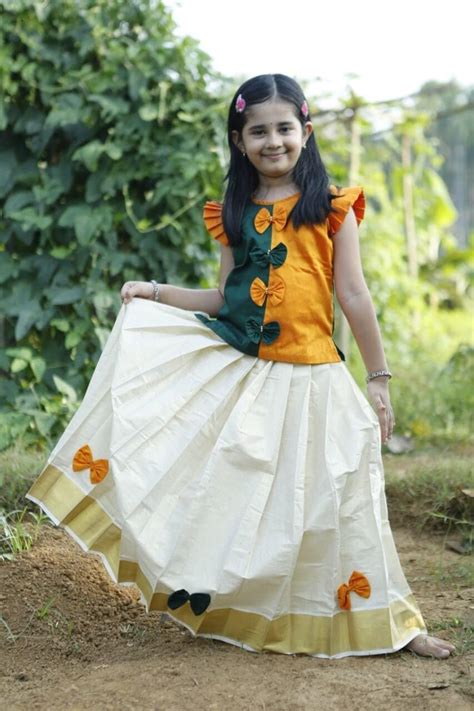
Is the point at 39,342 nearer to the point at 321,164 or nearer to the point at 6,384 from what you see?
the point at 6,384

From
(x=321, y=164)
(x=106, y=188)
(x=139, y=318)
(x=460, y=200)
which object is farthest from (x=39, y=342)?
(x=460, y=200)

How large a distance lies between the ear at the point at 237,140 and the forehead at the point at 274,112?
0.38 feet

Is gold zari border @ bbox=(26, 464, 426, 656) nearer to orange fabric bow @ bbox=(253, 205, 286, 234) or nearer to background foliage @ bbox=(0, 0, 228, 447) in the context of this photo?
orange fabric bow @ bbox=(253, 205, 286, 234)

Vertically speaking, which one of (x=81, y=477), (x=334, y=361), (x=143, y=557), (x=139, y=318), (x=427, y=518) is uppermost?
(x=139, y=318)

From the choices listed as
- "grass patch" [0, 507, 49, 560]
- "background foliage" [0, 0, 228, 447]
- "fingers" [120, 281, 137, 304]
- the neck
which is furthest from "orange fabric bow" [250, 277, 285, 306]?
"background foliage" [0, 0, 228, 447]

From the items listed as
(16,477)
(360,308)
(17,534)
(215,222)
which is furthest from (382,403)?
(16,477)

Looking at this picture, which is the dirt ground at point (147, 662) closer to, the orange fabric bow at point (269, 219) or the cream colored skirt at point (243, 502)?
the cream colored skirt at point (243, 502)

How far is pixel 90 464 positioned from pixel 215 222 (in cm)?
82

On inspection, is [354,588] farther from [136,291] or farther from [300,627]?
[136,291]

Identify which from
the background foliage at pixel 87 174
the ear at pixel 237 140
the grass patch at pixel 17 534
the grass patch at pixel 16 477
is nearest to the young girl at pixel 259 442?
the ear at pixel 237 140

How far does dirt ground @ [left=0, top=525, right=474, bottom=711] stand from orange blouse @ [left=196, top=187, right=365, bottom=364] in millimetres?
824

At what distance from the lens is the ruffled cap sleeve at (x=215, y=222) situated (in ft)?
9.23

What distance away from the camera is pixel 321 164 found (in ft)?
9.02

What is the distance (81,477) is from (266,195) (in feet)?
3.20
